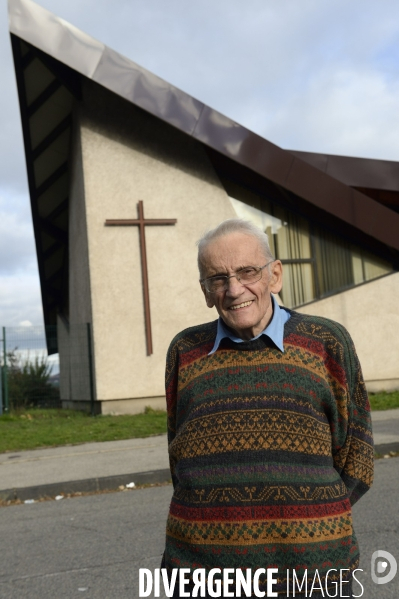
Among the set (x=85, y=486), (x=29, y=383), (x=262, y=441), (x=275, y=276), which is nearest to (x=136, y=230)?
(x=29, y=383)

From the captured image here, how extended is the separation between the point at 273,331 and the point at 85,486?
6.32 m

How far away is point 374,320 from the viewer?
16.5m

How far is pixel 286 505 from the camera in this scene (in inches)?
79.8

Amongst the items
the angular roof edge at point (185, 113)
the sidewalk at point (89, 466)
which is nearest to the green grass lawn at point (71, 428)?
the sidewalk at point (89, 466)

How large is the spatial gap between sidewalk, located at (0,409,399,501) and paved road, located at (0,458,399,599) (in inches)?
11.8

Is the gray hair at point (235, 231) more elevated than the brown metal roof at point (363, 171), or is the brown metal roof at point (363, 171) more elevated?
the brown metal roof at point (363, 171)

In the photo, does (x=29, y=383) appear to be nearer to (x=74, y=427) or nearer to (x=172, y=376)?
(x=74, y=427)

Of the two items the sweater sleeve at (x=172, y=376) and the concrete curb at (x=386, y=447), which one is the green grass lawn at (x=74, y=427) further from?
the sweater sleeve at (x=172, y=376)

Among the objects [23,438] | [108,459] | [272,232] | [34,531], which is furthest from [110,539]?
[272,232]

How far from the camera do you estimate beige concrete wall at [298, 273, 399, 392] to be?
16344 millimetres

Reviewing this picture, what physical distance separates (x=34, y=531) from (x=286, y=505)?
464 centimetres

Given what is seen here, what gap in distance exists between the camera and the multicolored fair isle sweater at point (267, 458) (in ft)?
6.64

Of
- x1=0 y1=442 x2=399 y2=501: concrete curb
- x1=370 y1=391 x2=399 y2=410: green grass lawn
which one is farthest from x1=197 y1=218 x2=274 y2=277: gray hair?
x1=370 y1=391 x2=399 y2=410: green grass lawn

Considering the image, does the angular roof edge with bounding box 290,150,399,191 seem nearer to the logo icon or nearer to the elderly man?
the logo icon
